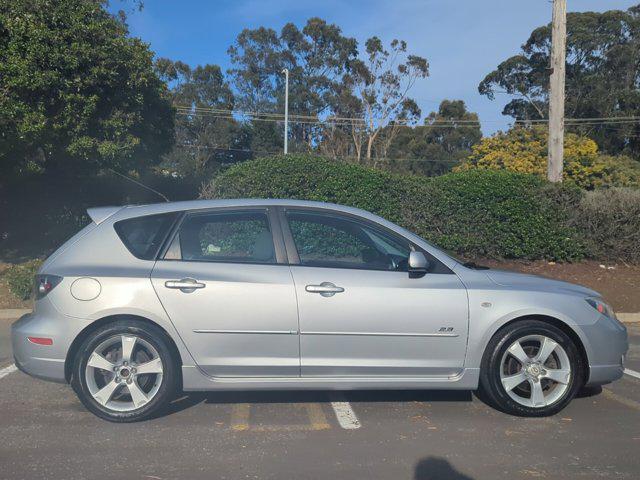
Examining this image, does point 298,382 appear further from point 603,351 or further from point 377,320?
point 603,351

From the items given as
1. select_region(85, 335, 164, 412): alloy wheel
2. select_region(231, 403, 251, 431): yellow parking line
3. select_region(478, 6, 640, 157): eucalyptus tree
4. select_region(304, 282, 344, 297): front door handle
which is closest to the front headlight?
select_region(304, 282, 344, 297): front door handle

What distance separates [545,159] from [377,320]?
23.9 metres

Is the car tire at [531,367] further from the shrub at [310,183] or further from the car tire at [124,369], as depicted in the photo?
the shrub at [310,183]

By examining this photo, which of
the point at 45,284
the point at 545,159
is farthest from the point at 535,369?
the point at 545,159

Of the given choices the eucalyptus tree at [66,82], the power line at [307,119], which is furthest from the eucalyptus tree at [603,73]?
the eucalyptus tree at [66,82]

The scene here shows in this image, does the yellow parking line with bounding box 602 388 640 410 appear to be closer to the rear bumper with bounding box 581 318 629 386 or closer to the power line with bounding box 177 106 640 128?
the rear bumper with bounding box 581 318 629 386

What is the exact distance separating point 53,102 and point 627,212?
10.9 m

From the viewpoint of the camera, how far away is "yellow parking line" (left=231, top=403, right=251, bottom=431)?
4.61 metres

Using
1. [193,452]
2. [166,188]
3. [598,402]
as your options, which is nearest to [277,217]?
[193,452]

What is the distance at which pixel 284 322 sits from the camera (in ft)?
14.7

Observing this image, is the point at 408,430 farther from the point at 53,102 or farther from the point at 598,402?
the point at 53,102

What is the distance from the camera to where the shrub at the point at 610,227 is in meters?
11.9

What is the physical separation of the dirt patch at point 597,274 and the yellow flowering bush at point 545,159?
11.9 metres

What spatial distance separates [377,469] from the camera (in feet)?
12.7
